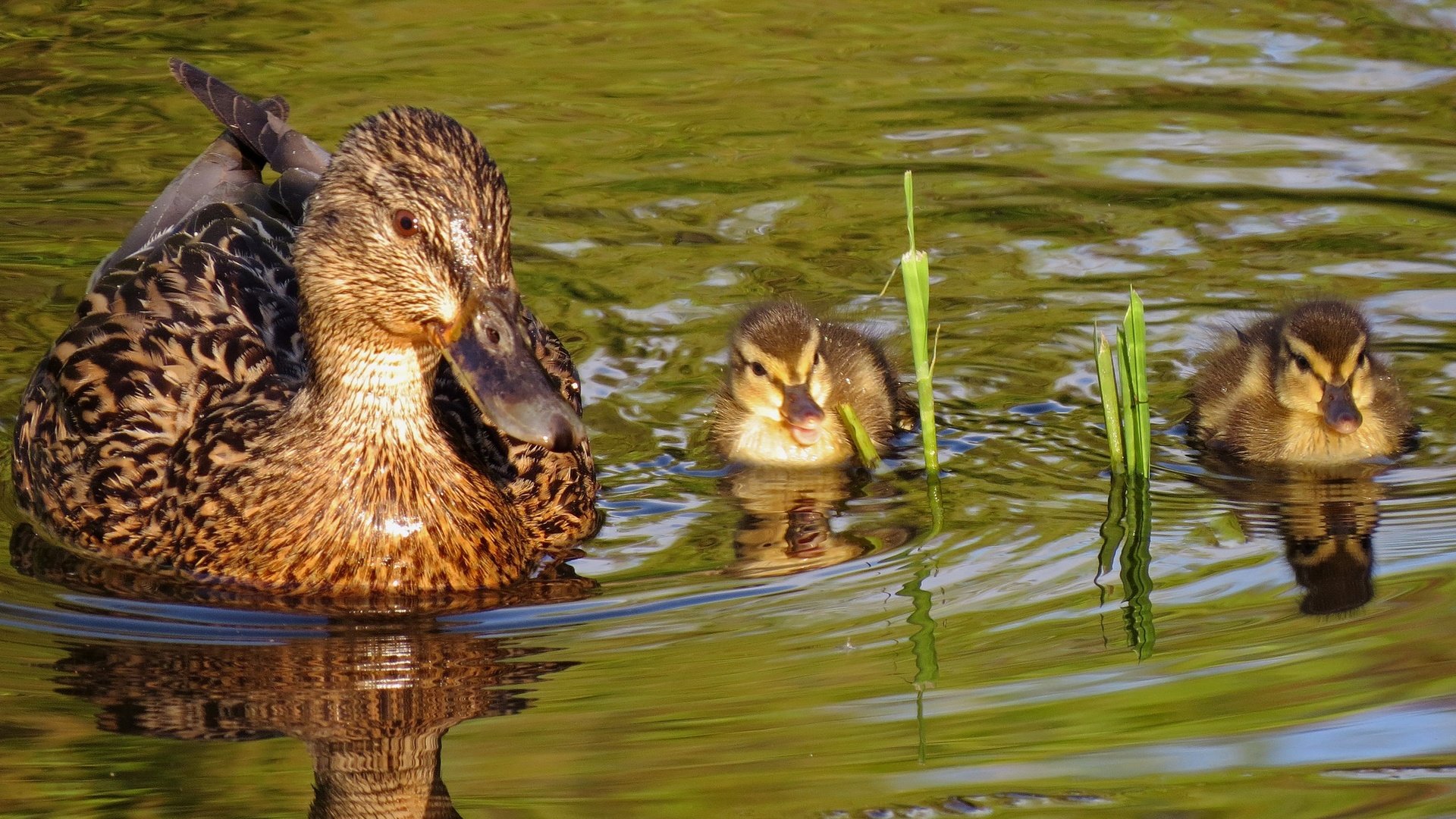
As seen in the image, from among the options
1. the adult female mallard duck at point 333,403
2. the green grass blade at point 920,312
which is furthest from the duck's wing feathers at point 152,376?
the green grass blade at point 920,312

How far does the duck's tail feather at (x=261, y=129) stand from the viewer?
4.79 meters

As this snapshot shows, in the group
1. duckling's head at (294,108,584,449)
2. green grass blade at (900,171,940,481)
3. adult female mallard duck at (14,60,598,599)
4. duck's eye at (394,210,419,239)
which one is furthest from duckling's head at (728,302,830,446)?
duck's eye at (394,210,419,239)

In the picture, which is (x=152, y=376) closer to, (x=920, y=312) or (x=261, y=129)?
(x=261, y=129)

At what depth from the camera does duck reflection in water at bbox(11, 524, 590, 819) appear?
9.73 feet

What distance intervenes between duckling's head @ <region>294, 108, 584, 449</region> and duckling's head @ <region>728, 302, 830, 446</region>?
52.3 inches

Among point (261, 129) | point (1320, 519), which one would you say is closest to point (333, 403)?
point (261, 129)

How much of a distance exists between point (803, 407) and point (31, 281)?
2.28 metres

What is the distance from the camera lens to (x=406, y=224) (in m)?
3.62

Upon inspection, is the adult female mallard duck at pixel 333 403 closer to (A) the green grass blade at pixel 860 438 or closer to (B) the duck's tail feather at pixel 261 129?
(B) the duck's tail feather at pixel 261 129

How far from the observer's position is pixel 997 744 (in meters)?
2.96

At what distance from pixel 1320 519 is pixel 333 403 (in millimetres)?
2060

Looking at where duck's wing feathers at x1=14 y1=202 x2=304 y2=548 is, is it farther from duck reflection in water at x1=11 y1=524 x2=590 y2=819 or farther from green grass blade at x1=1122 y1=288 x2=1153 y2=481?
green grass blade at x1=1122 y1=288 x2=1153 y2=481

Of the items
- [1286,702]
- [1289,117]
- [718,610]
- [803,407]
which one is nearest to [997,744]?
[1286,702]

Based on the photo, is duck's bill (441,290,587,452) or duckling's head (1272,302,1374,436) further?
duckling's head (1272,302,1374,436)
